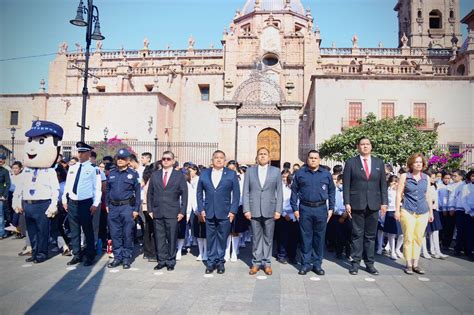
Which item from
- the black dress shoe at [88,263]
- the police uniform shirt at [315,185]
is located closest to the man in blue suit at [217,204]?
the police uniform shirt at [315,185]

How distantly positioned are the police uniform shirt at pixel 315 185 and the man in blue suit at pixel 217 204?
119 cm

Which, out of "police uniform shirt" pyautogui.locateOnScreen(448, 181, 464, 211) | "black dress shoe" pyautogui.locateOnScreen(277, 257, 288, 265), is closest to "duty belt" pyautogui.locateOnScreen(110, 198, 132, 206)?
"black dress shoe" pyautogui.locateOnScreen(277, 257, 288, 265)

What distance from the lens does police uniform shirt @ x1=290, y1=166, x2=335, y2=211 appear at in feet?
19.8

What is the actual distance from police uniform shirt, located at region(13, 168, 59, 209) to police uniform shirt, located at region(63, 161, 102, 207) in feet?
0.88

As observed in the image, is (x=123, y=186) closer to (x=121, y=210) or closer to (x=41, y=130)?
(x=121, y=210)

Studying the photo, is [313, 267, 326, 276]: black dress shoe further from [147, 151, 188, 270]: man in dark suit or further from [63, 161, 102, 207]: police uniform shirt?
[63, 161, 102, 207]: police uniform shirt

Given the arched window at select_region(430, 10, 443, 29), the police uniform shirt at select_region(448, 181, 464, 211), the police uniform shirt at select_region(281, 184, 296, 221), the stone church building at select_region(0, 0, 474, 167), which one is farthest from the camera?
the arched window at select_region(430, 10, 443, 29)

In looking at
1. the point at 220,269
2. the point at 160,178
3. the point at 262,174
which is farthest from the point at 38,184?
the point at 262,174

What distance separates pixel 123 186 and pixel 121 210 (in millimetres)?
456

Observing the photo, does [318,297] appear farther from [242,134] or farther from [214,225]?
[242,134]

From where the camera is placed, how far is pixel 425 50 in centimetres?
3862

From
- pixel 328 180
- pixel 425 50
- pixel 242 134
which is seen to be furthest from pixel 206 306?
pixel 425 50

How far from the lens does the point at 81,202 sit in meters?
6.38

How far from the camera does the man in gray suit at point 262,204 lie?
238 inches
